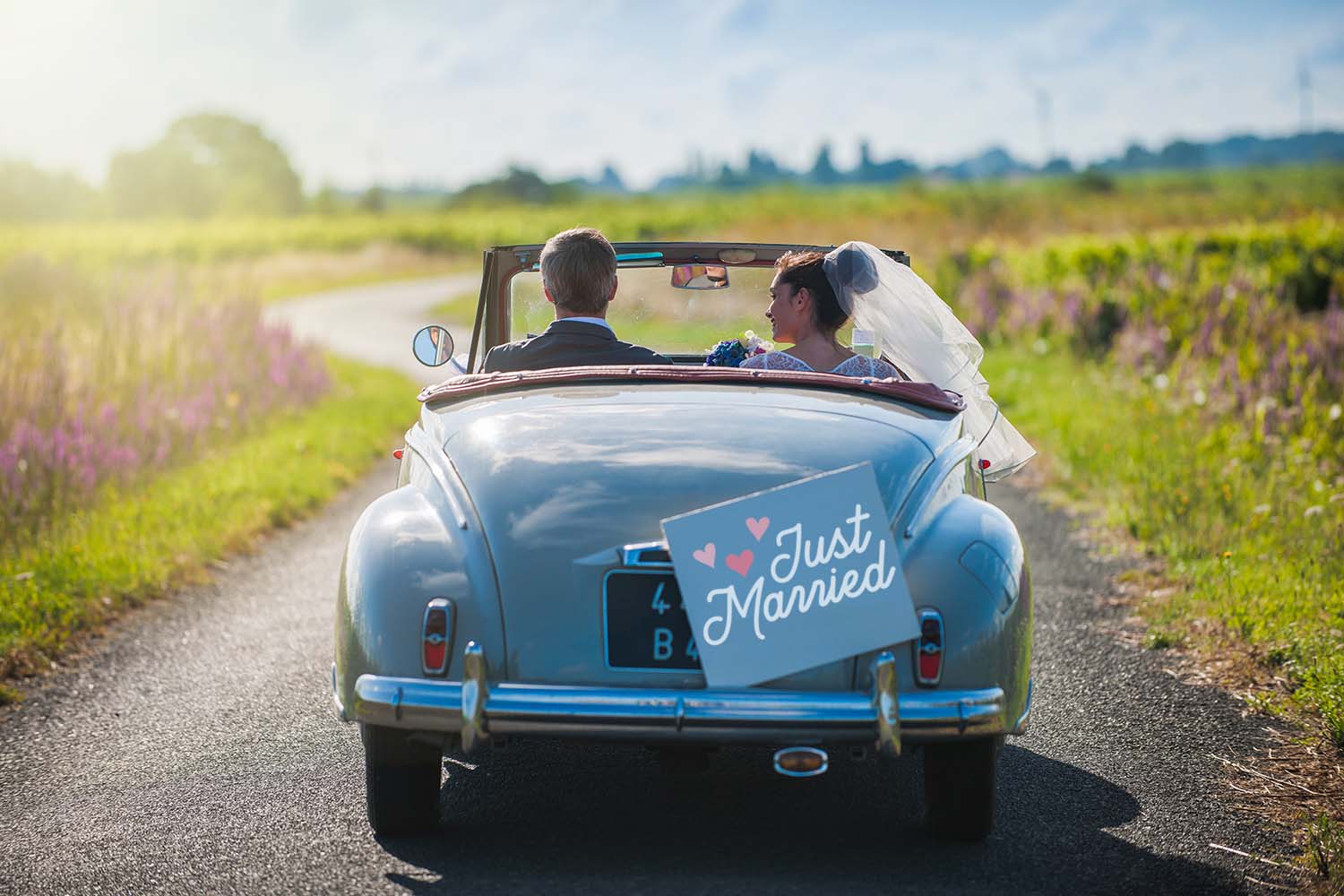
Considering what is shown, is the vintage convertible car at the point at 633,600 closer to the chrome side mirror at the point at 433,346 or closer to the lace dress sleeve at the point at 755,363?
the lace dress sleeve at the point at 755,363

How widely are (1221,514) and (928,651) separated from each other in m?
4.89

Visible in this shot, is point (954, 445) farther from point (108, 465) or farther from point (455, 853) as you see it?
point (108, 465)

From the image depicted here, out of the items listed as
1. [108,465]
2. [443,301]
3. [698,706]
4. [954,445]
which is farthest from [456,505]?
[443,301]

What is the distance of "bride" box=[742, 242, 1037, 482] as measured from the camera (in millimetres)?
4652

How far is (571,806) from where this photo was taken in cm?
401

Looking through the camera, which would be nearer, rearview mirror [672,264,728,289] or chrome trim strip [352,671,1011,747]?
chrome trim strip [352,671,1011,747]

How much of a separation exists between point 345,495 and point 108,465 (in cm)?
178

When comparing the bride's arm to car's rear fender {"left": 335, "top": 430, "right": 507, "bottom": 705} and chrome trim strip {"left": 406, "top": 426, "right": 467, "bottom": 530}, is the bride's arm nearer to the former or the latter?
chrome trim strip {"left": 406, "top": 426, "right": 467, "bottom": 530}

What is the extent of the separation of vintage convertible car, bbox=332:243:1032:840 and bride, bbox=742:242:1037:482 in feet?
1.98

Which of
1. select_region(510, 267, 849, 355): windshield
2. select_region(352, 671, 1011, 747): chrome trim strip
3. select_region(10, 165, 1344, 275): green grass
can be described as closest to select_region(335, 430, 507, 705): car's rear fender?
select_region(352, 671, 1011, 747): chrome trim strip

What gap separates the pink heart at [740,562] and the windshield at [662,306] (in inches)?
84.0

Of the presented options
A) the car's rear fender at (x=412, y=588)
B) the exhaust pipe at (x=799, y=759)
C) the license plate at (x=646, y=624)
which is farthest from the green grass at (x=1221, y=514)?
the car's rear fender at (x=412, y=588)

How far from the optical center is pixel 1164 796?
413 cm

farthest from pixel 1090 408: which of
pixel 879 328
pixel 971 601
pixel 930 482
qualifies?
pixel 971 601
